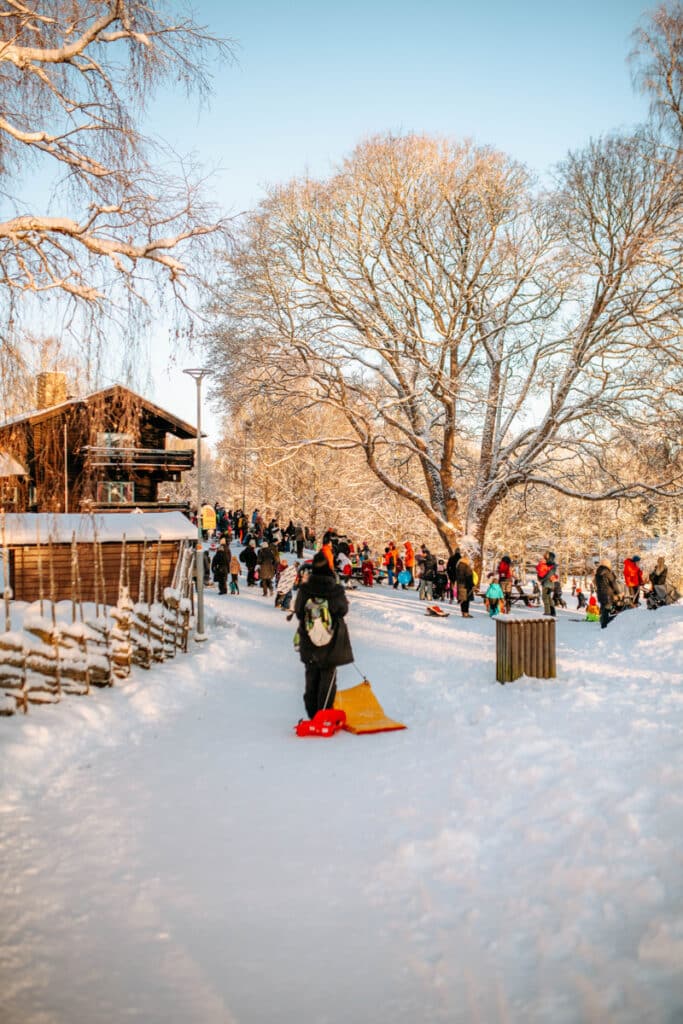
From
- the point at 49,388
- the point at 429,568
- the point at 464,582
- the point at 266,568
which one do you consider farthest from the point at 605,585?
the point at 49,388

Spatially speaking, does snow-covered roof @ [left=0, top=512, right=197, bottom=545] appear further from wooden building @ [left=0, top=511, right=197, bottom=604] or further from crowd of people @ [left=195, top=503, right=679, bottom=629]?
crowd of people @ [left=195, top=503, right=679, bottom=629]

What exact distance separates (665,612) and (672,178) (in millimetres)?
10995

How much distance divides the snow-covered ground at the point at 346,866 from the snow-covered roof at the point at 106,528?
4.45m

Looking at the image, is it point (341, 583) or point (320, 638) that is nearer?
point (320, 638)

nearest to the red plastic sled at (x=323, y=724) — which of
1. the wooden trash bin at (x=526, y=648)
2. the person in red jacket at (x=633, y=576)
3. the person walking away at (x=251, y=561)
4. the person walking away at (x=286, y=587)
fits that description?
the wooden trash bin at (x=526, y=648)

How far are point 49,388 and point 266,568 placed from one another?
18656 millimetres

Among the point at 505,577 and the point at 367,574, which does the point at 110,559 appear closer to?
the point at 505,577

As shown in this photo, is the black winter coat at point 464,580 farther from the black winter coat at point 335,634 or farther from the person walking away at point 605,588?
the black winter coat at point 335,634

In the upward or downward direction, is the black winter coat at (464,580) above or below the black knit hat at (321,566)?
below

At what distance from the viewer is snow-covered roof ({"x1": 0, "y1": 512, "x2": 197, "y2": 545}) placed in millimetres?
12438

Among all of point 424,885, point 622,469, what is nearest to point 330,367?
point 622,469

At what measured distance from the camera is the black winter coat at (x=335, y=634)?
8336 millimetres

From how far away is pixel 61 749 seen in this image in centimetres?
733

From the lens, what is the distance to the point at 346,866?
188 inches
